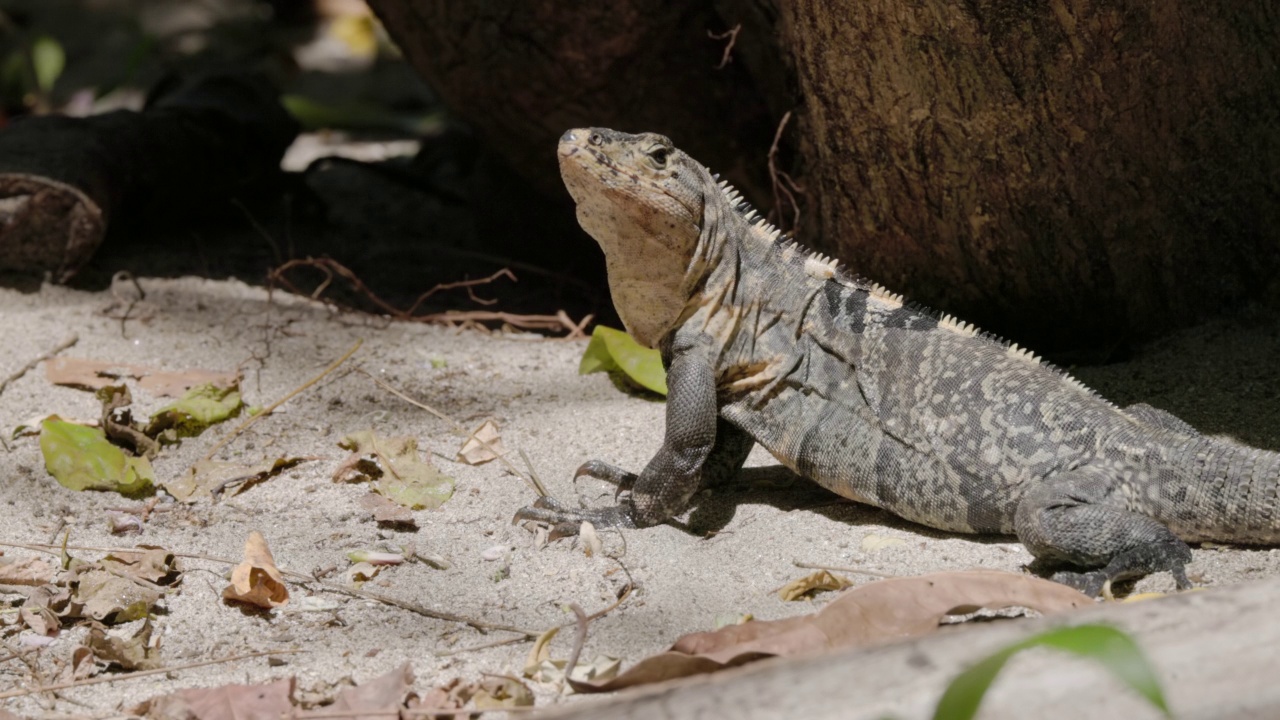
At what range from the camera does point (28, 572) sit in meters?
3.40

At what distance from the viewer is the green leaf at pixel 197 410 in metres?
4.48

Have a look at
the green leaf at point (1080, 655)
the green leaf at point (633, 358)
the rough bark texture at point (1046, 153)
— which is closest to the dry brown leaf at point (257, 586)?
the green leaf at point (633, 358)

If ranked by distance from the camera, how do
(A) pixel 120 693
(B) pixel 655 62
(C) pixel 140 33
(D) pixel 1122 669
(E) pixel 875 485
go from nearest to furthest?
(D) pixel 1122 669 < (A) pixel 120 693 < (E) pixel 875 485 < (B) pixel 655 62 < (C) pixel 140 33

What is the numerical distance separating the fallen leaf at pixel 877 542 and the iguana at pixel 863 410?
0.11m

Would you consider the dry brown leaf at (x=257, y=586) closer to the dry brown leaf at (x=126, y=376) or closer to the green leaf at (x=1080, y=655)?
the dry brown leaf at (x=126, y=376)

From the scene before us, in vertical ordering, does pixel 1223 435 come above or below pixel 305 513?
above

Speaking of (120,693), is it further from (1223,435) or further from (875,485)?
(1223,435)

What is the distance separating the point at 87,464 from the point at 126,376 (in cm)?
89

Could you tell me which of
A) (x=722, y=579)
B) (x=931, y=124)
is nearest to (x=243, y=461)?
(x=722, y=579)

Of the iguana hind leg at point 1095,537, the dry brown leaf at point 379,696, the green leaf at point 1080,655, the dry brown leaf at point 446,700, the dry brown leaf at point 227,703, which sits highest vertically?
the green leaf at point 1080,655

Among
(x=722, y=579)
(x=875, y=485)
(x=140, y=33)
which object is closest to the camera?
(x=722, y=579)

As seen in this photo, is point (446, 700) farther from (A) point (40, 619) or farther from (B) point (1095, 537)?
(B) point (1095, 537)

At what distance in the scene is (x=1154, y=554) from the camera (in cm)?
325

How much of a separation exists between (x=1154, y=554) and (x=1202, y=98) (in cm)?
185
